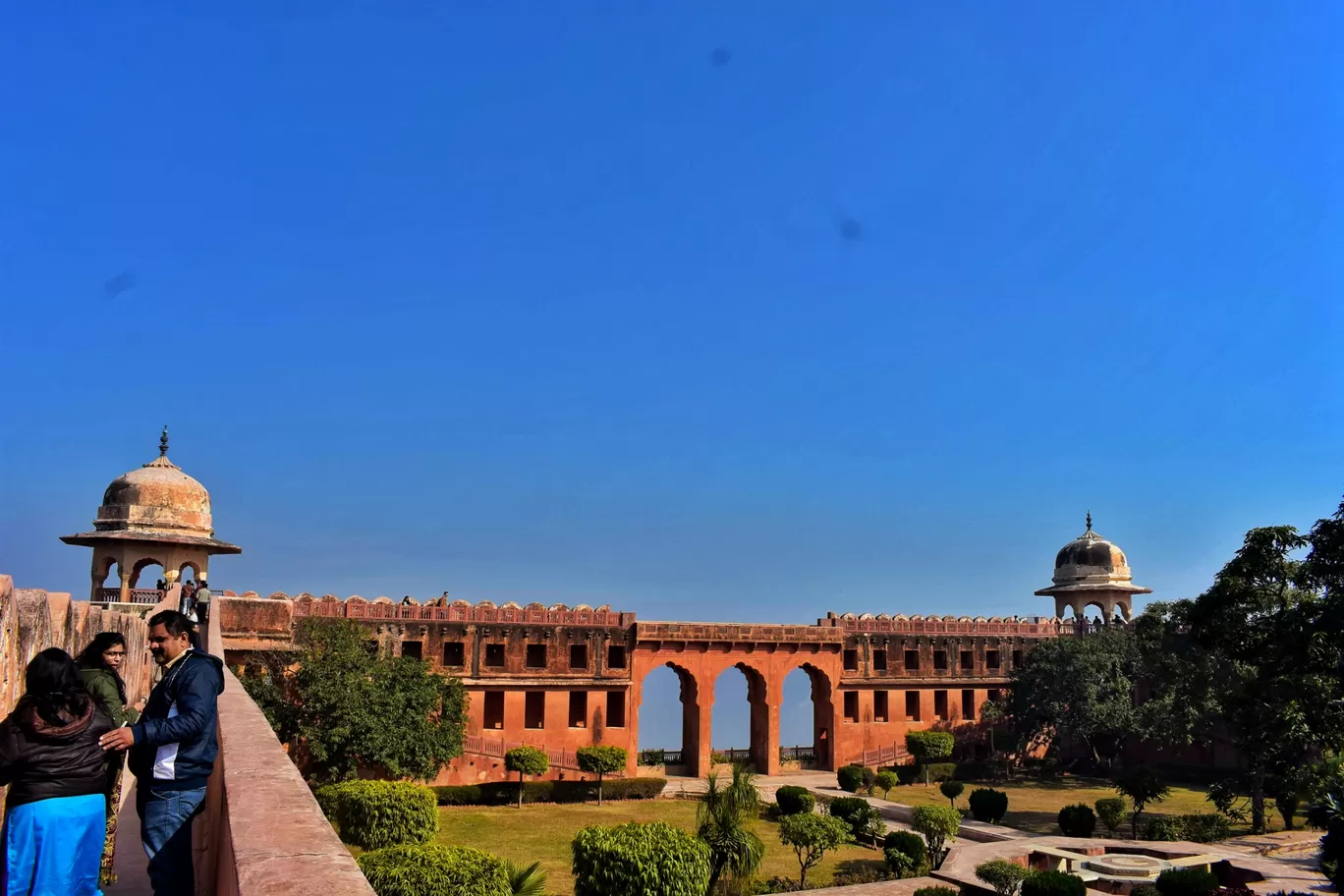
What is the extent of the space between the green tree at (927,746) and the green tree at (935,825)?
40.7 ft

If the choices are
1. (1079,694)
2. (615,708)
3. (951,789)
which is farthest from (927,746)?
(615,708)

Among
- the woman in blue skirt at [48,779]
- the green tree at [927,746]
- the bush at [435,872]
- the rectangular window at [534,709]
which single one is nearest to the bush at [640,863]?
the bush at [435,872]

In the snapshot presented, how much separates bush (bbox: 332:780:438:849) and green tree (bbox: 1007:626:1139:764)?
23.5 m

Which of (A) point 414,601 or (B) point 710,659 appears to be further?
(B) point 710,659

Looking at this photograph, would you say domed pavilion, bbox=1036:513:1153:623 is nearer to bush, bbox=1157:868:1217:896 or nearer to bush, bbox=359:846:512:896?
bush, bbox=1157:868:1217:896

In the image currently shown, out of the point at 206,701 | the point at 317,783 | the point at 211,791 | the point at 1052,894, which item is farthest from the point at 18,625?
the point at 317,783

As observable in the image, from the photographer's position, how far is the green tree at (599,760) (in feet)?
98.6

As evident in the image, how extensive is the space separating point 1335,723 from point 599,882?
15.2m

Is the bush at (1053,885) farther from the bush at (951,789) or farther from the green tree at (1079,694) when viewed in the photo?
the green tree at (1079,694)

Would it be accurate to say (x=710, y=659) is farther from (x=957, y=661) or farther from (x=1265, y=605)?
(x=1265, y=605)

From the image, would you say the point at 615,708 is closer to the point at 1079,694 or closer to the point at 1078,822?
the point at 1078,822

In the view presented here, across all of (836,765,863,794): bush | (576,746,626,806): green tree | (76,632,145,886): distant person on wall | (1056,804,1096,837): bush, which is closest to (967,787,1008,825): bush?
(1056,804,1096,837): bush

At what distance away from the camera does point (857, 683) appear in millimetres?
36094

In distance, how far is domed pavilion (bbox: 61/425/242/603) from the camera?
25.8m
